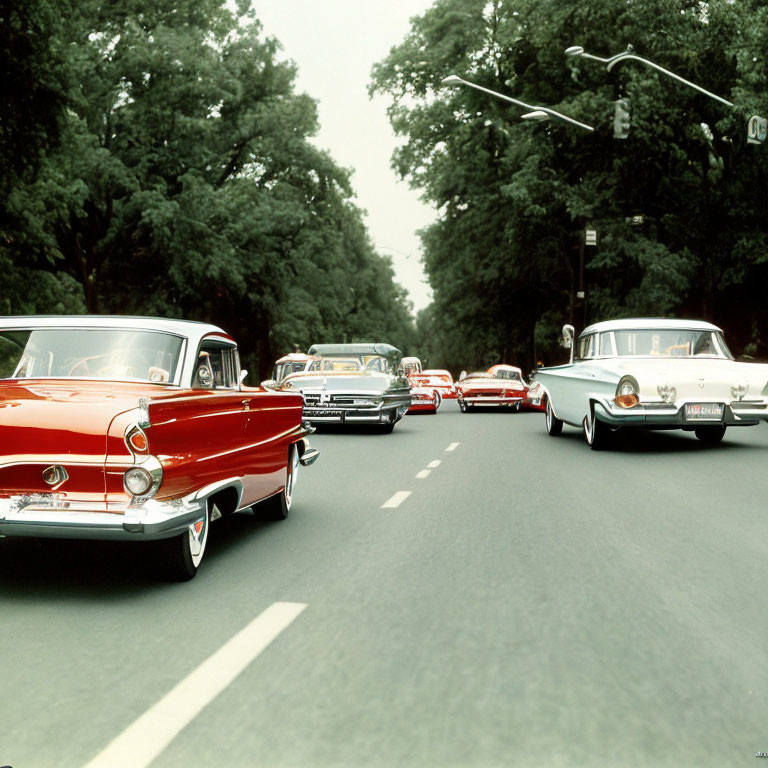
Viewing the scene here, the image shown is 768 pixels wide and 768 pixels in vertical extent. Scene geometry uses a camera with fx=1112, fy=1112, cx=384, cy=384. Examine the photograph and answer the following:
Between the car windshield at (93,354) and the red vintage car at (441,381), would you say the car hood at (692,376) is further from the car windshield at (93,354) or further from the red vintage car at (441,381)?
the red vintage car at (441,381)

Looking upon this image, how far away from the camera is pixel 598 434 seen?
15234 mm

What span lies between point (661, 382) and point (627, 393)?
0.47 metres

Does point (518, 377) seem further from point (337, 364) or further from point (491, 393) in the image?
point (337, 364)

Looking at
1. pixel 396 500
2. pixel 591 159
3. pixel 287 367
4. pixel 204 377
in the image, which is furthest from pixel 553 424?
pixel 591 159

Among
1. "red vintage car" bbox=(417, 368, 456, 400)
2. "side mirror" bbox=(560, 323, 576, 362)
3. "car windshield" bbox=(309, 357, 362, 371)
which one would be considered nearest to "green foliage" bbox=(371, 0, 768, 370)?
"side mirror" bbox=(560, 323, 576, 362)

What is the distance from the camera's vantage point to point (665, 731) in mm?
3646

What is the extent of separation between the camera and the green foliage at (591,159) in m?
33.5

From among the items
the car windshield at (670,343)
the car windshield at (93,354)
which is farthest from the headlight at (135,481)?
the car windshield at (670,343)

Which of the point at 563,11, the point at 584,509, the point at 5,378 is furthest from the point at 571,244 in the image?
the point at 5,378

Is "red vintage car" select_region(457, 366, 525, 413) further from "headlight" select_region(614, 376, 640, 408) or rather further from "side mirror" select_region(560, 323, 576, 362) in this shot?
"headlight" select_region(614, 376, 640, 408)

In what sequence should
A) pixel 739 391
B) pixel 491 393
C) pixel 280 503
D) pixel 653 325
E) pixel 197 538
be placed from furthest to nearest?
pixel 491 393 → pixel 653 325 → pixel 739 391 → pixel 280 503 → pixel 197 538

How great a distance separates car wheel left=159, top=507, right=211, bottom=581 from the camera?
19.7 ft

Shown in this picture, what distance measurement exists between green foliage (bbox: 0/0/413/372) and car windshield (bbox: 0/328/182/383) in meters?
17.1

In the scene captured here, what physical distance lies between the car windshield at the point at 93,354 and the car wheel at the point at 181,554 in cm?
105
